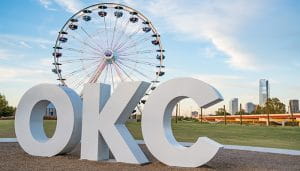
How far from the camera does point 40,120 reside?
10.9m

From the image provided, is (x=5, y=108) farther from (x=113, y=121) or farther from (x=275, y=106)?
(x=113, y=121)

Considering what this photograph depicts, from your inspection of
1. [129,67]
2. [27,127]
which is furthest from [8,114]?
[27,127]

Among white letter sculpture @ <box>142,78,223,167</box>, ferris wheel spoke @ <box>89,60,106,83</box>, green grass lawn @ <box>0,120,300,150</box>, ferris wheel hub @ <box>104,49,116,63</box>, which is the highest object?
ferris wheel hub @ <box>104,49,116,63</box>

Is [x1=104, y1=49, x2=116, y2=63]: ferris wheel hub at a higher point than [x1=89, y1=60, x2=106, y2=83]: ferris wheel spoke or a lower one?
higher

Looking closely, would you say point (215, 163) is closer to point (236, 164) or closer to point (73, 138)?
point (236, 164)

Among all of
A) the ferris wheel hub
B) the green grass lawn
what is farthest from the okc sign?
the ferris wheel hub

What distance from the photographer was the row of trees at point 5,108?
58719 millimetres

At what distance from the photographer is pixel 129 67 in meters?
20.4

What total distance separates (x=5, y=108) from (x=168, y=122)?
56488 millimetres

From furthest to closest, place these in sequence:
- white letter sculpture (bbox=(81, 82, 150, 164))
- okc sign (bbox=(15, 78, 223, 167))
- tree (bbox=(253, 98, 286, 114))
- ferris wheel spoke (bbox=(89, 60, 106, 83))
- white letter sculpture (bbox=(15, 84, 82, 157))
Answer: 1. tree (bbox=(253, 98, 286, 114))
2. ferris wheel spoke (bbox=(89, 60, 106, 83))
3. white letter sculpture (bbox=(15, 84, 82, 157))
4. white letter sculpture (bbox=(81, 82, 150, 164))
5. okc sign (bbox=(15, 78, 223, 167))

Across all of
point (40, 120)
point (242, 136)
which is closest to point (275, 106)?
point (242, 136)

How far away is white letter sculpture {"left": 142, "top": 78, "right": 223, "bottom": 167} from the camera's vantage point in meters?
8.11

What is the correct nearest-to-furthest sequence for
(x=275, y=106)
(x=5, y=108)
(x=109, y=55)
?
(x=109, y=55) → (x=5, y=108) → (x=275, y=106)

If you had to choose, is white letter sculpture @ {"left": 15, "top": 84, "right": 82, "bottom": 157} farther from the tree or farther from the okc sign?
the tree
